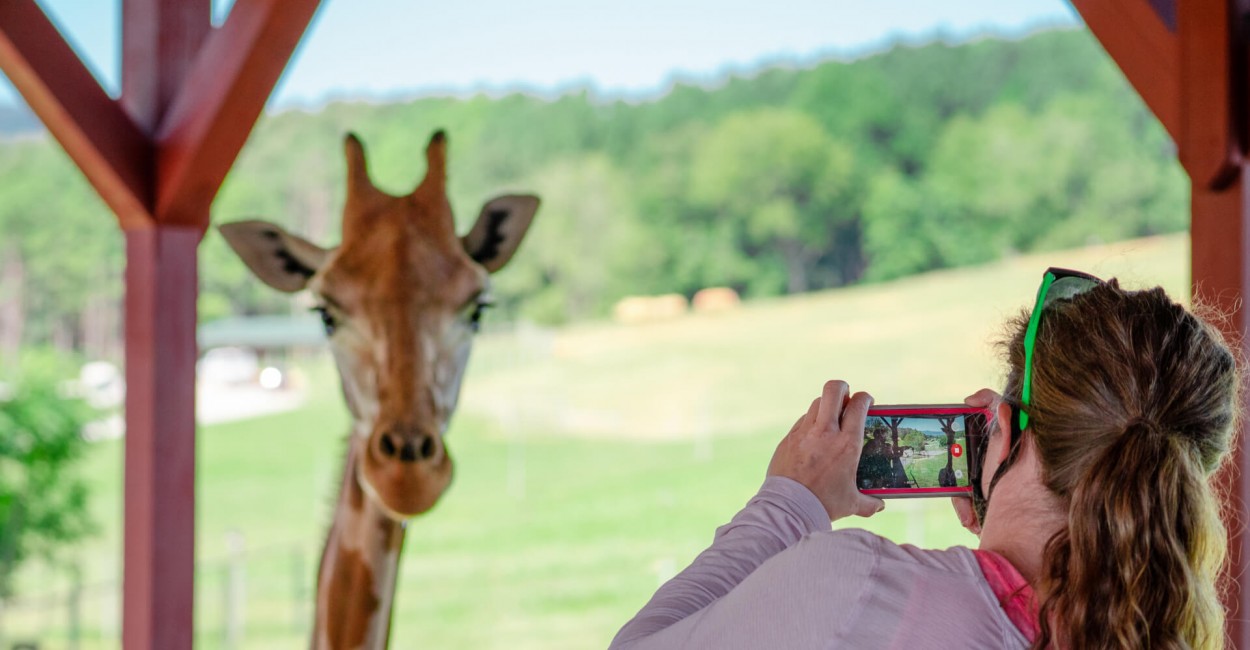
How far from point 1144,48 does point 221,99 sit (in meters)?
1.58

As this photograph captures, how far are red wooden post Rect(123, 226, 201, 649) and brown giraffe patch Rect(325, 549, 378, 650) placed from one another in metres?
0.31

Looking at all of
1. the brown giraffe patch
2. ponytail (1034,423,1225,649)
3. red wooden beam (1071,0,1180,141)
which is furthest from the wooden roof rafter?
ponytail (1034,423,1225,649)

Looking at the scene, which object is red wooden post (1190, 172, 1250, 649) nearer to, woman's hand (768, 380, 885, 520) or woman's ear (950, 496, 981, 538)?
woman's ear (950, 496, 981, 538)

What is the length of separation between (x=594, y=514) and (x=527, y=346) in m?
4.16

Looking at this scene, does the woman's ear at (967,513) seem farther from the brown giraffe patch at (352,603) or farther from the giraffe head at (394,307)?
the brown giraffe patch at (352,603)

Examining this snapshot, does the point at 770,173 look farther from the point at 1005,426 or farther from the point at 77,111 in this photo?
the point at 1005,426

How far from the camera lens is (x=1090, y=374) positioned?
32.9 inches

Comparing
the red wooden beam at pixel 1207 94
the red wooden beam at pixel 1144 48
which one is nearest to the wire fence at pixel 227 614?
the red wooden beam at pixel 1144 48

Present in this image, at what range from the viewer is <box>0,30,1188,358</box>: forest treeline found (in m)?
21.5

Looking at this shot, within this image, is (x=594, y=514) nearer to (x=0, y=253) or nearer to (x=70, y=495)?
(x=70, y=495)

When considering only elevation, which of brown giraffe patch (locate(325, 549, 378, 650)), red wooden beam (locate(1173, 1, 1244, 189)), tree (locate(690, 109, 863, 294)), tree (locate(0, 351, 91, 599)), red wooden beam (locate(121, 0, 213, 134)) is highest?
tree (locate(690, 109, 863, 294))

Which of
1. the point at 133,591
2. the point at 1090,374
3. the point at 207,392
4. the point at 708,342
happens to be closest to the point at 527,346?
the point at 708,342

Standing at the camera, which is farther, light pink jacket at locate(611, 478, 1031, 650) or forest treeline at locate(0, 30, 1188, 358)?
forest treeline at locate(0, 30, 1188, 358)

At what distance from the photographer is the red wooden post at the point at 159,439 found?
223 cm
